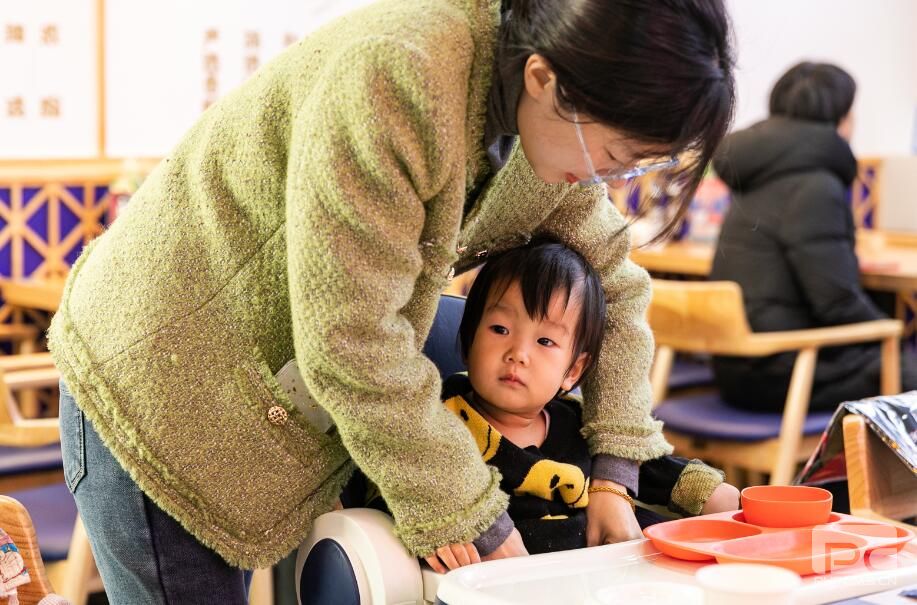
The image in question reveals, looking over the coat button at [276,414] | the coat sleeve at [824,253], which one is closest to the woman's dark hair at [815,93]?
the coat sleeve at [824,253]

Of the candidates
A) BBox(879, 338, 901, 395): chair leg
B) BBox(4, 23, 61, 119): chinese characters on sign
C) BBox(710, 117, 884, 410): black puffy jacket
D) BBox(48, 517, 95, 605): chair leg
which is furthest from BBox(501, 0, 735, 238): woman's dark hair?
BBox(4, 23, 61, 119): chinese characters on sign

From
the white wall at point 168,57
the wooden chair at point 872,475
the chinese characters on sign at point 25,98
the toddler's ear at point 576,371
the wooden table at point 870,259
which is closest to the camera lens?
the toddler's ear at point 576,371

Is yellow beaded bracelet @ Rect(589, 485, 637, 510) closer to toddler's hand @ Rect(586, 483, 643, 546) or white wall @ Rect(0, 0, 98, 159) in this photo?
toddler's hand @ Rect(586, 483, 643, 546)

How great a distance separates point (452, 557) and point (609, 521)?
0.28 metres

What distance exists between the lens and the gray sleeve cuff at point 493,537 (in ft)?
3.99

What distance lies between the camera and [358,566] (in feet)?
4.00

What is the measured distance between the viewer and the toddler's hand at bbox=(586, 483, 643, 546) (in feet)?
4.58

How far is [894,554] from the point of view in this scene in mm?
1229

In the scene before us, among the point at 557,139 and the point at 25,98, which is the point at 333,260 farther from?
the point at 25,98

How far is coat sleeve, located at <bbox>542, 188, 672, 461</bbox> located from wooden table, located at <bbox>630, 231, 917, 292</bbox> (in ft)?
5.33

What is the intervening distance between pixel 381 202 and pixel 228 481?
0.34m

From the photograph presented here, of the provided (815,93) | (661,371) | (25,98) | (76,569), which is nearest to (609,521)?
(76,569)

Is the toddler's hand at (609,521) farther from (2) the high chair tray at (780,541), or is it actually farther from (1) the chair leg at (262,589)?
(1) the chair leg at (262,589)

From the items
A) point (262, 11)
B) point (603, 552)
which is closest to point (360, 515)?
point (603, 552)
